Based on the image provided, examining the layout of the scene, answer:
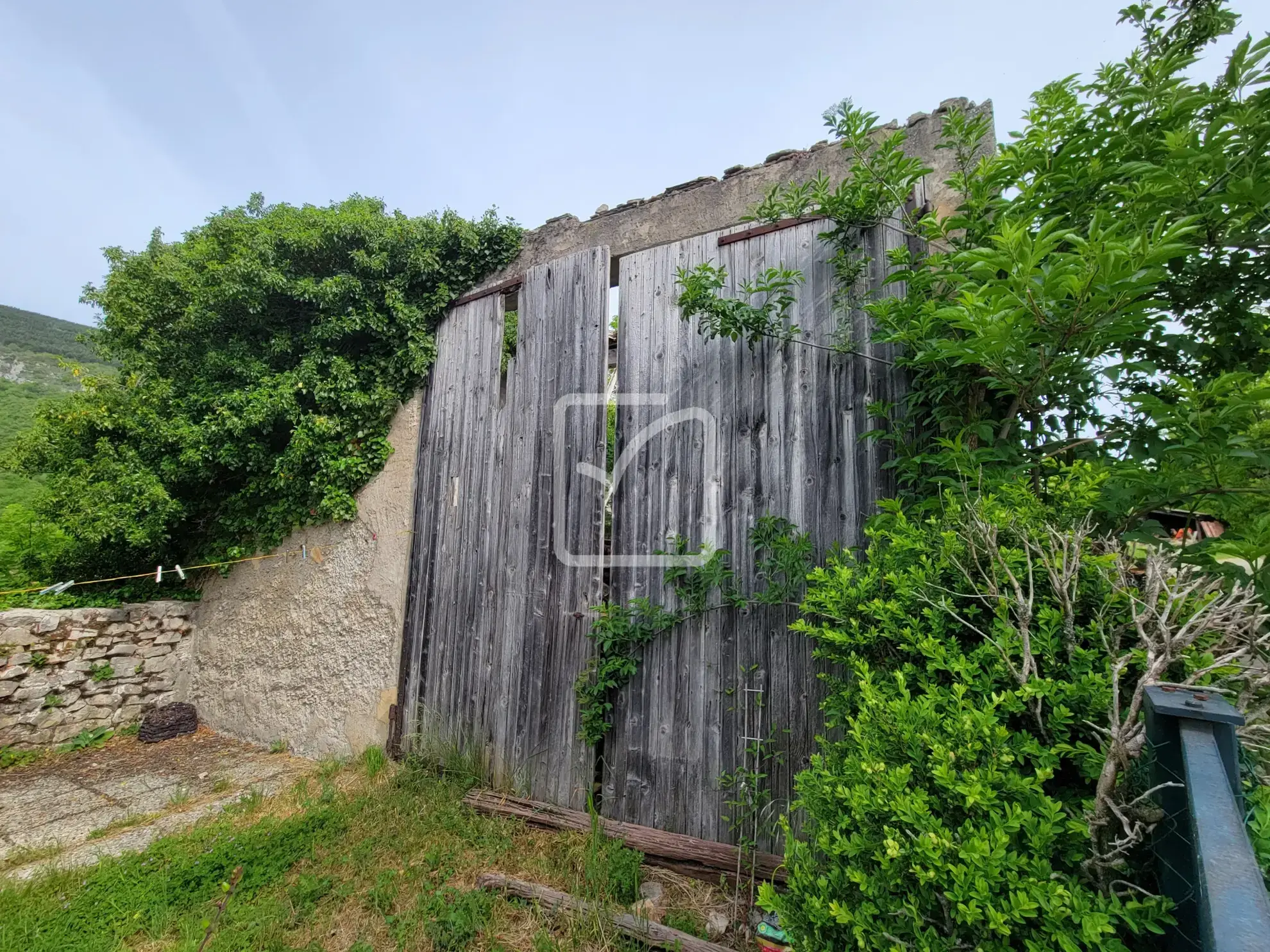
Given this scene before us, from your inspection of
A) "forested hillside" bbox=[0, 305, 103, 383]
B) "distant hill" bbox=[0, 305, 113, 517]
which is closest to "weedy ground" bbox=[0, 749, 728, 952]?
"distant hill" bbox=[0, 305, 113, 517]

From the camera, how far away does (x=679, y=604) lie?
279cm

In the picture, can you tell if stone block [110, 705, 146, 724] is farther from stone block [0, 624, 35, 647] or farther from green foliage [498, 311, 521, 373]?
green foliage [498, 311, 521, 373]

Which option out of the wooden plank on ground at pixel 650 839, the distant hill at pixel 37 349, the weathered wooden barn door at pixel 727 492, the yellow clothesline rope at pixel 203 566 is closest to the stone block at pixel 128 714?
the yellow clothesline rope at pixel 203 566

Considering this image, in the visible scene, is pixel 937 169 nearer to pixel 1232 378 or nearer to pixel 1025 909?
pixel 1232 378

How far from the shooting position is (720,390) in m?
2.86

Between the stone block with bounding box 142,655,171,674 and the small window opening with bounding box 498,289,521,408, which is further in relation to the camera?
the stone block with bounding box 142,655,171,674

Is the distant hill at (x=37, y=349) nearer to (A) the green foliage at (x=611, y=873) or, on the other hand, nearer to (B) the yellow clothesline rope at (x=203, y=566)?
(B) the yellow clothesline rope at (x=203, y=566)

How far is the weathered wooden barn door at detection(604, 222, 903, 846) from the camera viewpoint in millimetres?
2500

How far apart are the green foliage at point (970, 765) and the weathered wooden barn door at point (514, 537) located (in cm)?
180

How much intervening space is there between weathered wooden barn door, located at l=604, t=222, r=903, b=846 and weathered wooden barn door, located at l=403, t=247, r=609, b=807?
29 centimetres

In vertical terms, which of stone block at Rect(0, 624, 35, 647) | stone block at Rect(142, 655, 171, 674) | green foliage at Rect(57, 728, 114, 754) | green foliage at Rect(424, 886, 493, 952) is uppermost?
stone block at Rect(0, 624, 35, 647)

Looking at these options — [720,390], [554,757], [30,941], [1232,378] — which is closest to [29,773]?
[30,941]

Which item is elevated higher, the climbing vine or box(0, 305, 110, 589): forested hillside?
box(0, 305, 110, 589): forested hillside

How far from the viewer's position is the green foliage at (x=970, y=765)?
1.01m
